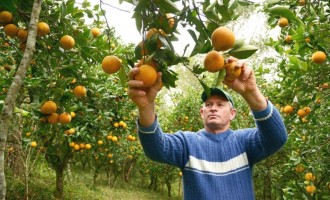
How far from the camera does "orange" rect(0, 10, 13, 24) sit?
202 centimetres

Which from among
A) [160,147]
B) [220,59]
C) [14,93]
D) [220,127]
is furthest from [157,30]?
[220,127]

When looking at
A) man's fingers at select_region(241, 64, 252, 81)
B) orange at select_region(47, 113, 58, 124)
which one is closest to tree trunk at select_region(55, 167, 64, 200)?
orange at select_region(47, 113, 58, 124)

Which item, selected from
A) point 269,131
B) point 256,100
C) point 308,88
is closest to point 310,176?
point 308,88

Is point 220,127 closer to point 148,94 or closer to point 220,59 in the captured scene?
point 148,94

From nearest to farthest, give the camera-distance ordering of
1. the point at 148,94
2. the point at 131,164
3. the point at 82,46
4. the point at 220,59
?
the point at 220,59, the point at 148,94, the point at 82,46, the point at 131,164

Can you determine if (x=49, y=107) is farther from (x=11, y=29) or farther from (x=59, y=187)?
(x=59, y=187)

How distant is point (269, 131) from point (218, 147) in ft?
1.46

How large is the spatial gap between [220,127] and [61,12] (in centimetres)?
135

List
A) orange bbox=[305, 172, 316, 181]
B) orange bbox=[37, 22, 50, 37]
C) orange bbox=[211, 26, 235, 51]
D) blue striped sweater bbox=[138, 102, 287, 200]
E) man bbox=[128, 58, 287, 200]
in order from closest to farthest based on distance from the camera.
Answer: orange bbox=[211, 26, 235, 51] < man bbox=[128, 58, 287, 200] < blue striped sweater bbox=[138, 102, 287, 200] < orange bbox=[37, 22, 50, 37] < orange bbox=[305, 172, 316, 181]

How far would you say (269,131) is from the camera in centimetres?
181

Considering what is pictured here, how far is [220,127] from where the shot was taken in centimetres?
226

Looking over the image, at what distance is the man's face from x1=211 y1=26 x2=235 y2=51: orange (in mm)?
1126

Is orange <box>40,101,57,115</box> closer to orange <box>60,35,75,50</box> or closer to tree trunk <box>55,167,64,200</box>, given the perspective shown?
orange <box>60,35,75,50</box>

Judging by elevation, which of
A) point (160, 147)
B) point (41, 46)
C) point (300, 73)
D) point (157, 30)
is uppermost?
point (300, 73)
